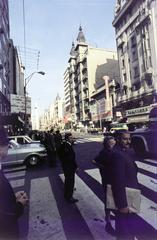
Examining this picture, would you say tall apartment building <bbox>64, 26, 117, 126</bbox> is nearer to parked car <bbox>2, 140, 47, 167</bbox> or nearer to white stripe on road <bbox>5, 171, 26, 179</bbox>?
parked car <bbox>2, 140, 47, 167</bbox>

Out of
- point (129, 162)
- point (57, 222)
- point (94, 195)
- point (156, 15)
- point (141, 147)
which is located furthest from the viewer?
point (156, 15)

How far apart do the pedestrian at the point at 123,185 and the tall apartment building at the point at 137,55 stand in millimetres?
33051

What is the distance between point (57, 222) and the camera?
472cm

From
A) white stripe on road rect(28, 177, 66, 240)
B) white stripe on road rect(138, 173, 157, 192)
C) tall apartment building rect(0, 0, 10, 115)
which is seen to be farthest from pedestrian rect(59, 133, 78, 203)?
tall apartment building rect(0, 0, 10, 115)

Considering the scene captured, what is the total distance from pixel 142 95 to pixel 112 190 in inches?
1482

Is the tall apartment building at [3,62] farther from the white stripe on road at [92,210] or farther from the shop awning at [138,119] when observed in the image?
the white stripe on road at [92,210]

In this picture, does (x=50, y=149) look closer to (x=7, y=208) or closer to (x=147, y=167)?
(x=147, y=167)

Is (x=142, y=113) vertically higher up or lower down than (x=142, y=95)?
lower down

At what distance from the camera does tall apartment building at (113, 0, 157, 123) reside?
121 ft

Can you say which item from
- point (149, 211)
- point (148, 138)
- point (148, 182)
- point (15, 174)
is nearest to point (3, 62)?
point (15, 174)

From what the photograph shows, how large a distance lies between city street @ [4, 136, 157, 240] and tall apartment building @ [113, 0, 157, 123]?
28.8m

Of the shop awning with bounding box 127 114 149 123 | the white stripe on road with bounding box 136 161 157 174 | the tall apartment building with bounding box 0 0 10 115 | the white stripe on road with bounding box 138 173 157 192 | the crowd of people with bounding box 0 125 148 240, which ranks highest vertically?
the tall apartment building with bounding box 0 0 10 115

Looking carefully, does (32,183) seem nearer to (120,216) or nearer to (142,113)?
(120,216)

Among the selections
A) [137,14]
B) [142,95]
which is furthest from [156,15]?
[142,95]
